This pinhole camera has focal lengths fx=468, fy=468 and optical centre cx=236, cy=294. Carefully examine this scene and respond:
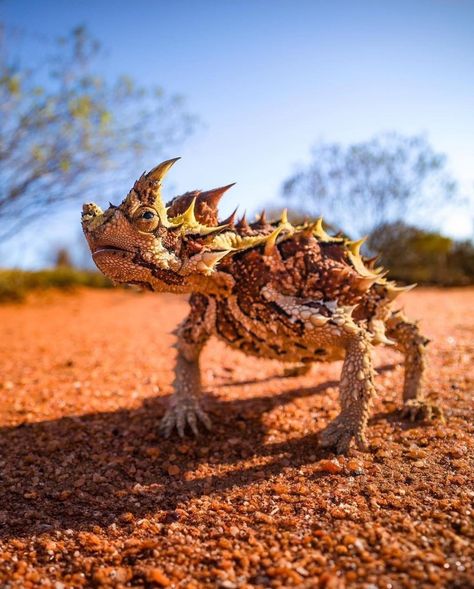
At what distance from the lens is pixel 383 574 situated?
1971mm

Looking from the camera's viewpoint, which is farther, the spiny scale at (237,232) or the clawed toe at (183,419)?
the clawed toe at (183,419)

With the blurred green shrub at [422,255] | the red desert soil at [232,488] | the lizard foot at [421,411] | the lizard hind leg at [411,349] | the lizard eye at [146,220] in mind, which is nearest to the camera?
the red desert soil at [232,488]

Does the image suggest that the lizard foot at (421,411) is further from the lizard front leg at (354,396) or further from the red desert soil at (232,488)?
the lizard front leg at (354,396)

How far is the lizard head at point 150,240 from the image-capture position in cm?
280

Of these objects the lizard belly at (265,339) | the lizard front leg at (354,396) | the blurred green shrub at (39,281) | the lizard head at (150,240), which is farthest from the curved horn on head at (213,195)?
the blurred green shrub at (39,281)

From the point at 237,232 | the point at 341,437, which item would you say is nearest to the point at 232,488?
the point at 341,437

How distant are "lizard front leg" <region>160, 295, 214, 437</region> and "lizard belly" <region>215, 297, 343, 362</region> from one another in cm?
21

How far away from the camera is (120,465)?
3.41 metres

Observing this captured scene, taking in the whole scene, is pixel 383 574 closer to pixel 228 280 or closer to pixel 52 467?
pixel 228 280

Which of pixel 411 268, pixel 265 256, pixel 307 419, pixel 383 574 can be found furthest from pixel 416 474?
pixel 411 268

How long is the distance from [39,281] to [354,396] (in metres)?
15.2

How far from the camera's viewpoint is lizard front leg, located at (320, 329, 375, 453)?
3.34 metres

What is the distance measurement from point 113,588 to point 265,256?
7.09 feet

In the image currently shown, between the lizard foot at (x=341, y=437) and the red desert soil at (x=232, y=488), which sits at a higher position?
the lizard foot at (x=341, y=437)
